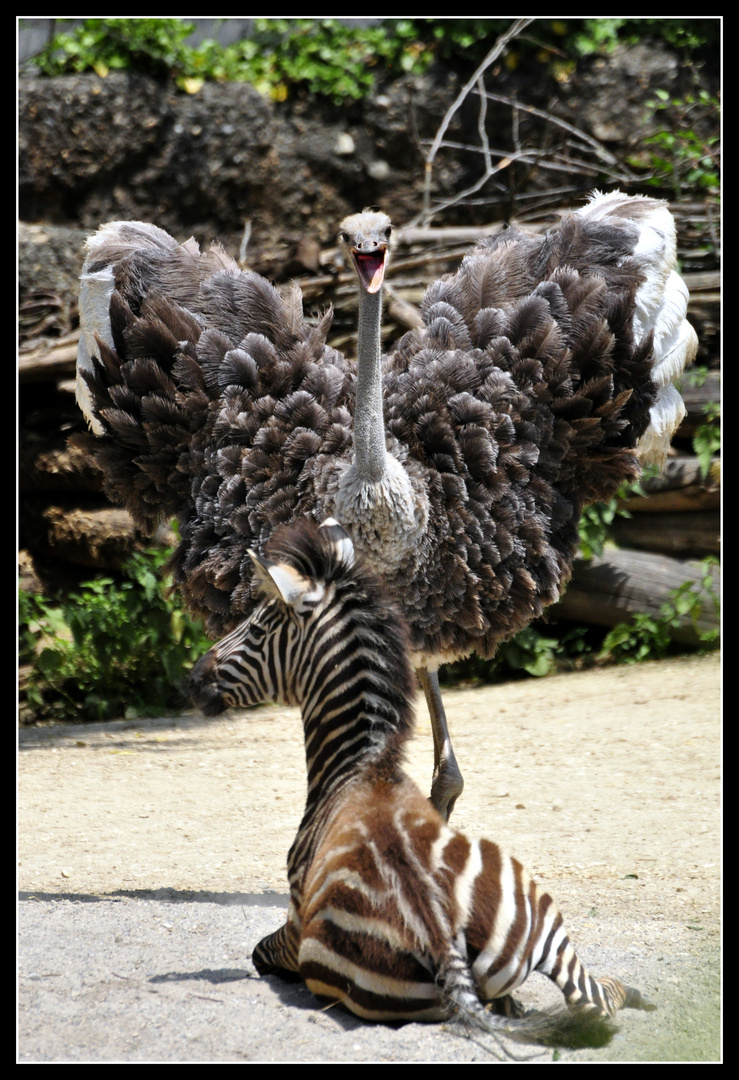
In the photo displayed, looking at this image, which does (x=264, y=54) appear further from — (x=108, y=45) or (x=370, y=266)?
(x=370, y=266)

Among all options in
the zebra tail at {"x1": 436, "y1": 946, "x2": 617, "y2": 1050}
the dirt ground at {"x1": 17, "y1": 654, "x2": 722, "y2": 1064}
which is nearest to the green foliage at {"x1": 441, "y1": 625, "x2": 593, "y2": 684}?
the dirt ground at {"x1": 17, "y1": 654, "x2": 722, "y2": 1064}

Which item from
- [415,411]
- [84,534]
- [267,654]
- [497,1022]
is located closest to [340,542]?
[267,654]

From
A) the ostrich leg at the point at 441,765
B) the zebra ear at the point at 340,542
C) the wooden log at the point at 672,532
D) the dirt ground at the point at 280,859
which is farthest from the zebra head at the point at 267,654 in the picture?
the wooden log at the point at 672,532

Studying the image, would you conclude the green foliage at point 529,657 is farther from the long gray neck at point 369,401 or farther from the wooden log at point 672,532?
the long gray neck at point 369,401

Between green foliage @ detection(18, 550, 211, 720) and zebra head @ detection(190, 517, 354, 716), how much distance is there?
5.08 metres

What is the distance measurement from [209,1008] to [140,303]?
3.29 meters

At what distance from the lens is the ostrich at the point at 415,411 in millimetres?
4656

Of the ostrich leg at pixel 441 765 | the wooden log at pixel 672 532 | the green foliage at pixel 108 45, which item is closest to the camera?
the ostrich leg at pixel 441 765

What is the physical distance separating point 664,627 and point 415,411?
429 cm

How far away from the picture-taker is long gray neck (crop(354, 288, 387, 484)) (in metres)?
4.48

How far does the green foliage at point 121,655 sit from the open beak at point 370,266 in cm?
429

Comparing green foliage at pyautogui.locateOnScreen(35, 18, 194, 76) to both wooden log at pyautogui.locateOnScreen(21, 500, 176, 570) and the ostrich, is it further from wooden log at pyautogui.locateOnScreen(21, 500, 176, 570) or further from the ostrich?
the ostrich

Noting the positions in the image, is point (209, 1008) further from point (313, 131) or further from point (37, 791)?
point (313, 131)

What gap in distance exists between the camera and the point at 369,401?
4.60 meters
